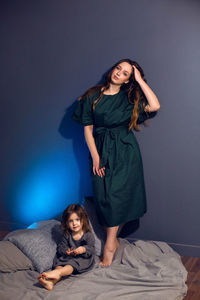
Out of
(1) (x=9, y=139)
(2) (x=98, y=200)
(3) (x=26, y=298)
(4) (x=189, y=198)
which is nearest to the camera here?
(3) (x=26, y=298)

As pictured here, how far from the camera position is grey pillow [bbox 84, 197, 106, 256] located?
122 inches

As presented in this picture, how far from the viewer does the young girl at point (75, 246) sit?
2699 millimetres

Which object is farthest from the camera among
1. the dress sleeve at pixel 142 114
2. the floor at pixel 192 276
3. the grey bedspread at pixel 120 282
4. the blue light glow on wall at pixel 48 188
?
the blue light glow on wall at pixel 48 188

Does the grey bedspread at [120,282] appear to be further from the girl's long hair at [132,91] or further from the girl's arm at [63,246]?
the girl's long hair at [132,91]

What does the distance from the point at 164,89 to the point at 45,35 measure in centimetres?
119

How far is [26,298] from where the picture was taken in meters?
2.38

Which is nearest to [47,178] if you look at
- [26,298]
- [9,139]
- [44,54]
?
[9,139]

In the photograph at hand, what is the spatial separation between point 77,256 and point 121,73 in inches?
55.9

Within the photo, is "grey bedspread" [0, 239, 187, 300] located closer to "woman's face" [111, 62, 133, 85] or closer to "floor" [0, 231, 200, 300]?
"floor" [0, 231, 200, 300]

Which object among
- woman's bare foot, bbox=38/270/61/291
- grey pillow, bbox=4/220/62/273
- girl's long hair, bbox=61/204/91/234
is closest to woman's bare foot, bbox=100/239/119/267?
girl's long hair, bbox=61/204/91/234

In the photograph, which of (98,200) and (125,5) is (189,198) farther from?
(125,5)

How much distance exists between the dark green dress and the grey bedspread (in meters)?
0.34

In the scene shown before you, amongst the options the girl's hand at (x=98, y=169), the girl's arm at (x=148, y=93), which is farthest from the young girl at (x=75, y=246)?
the girl's arm at (x=148, y=93)

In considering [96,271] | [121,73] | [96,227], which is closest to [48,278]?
[96,271]
